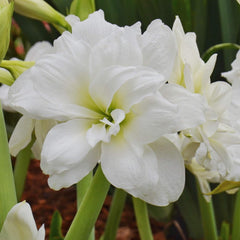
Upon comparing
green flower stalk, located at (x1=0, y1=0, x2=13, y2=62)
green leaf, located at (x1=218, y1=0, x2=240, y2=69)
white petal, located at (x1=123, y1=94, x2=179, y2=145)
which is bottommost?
green leaf, located at (x1=218, y1=0, x2=240, y2=69)

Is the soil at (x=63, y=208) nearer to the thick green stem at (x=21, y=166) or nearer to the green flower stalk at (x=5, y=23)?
the thick green stem at (x=21, y=166)

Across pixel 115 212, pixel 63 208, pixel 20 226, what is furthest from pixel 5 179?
pixel 63 208

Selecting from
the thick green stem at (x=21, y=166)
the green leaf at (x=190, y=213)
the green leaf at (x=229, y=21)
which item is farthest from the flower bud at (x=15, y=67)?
the green leaf at (x=190, y=213)

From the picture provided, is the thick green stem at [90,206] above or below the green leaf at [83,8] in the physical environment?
below

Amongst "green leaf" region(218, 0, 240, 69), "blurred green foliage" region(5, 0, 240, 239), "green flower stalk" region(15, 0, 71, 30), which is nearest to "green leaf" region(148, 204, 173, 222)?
"blurred green foliage" region(5, 0, 240, 239)

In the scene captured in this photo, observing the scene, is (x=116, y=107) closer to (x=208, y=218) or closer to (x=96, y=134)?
(x=96, y=134)

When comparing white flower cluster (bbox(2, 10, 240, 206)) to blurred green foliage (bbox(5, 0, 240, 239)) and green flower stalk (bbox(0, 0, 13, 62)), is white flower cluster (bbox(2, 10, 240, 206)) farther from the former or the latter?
blurred green foliage (bbox(5, 0, 240, 239))

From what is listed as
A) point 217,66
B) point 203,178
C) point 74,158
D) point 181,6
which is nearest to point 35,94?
point 74,158
